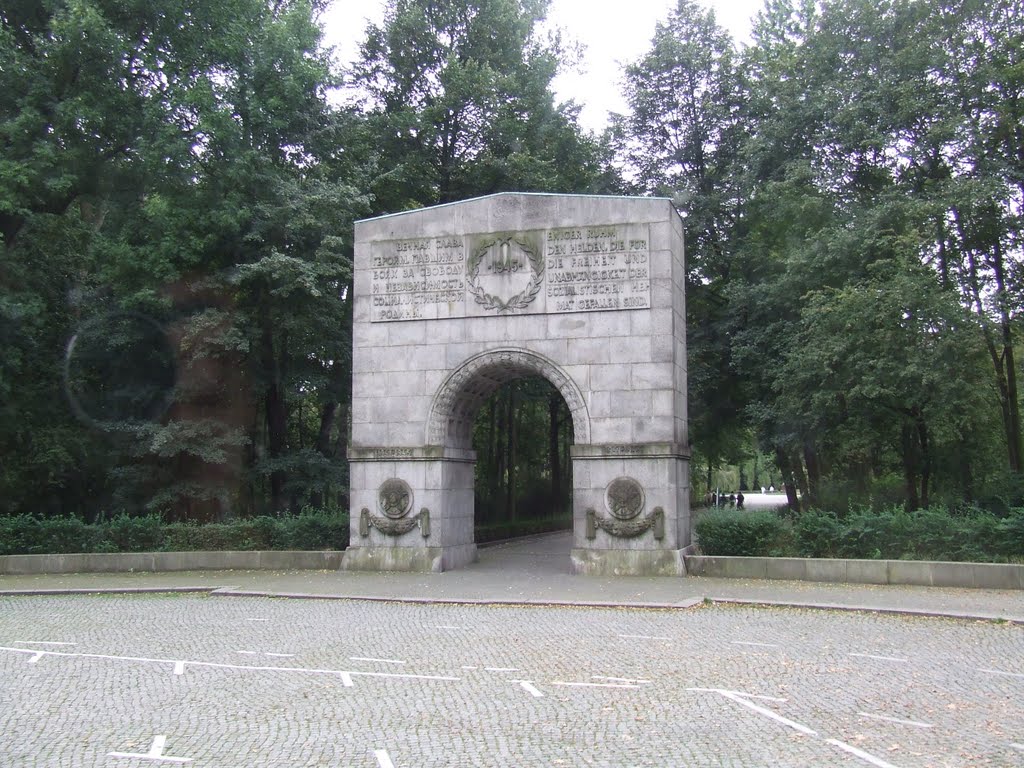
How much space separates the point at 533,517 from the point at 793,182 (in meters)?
17.6

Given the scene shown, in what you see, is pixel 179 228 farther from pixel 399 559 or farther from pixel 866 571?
pixel 866 571

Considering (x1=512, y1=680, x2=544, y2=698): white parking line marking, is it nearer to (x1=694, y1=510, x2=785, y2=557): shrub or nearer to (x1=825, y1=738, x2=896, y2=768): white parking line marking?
(x1=825, y1=738, x2=896, y2=768): white parking line marking

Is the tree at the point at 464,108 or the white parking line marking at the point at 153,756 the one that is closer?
the white parking line marking at the point at 153,756

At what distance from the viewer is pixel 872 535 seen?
19125mm

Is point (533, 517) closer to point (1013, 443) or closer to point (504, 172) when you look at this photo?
point (504, 172)

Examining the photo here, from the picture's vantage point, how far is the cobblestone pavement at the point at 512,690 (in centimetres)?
730

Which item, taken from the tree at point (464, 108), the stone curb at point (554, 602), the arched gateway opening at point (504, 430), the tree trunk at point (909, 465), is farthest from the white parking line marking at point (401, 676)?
the tree at point (464, 108)

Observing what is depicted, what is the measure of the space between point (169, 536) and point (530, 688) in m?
16.1

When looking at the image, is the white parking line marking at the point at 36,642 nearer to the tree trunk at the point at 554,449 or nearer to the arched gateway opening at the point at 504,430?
the arched gateway opening at the point at 504,430

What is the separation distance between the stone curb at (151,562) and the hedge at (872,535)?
354 inches

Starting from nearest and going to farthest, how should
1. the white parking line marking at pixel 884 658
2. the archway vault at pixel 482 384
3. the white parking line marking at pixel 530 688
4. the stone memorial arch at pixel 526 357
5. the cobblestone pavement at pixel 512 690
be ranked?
the cobblestone pavement at pixel 512 690
the white parking line marking at pixel 530 688
the white parking line marking at pixel 884 658
the stone memorial arch at pixel 526 357
the archway vault at pixel 482 384

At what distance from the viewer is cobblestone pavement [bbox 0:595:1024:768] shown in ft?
24.0

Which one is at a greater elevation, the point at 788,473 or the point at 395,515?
the point at 788,473

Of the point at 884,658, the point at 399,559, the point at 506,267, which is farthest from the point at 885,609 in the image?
the point at 506,267
